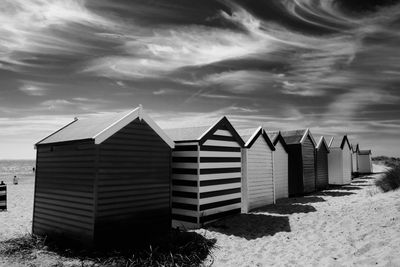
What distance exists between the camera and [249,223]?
12328 millimetres

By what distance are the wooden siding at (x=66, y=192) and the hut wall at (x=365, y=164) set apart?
4079 centimetres

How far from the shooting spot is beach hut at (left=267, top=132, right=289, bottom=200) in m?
19.6

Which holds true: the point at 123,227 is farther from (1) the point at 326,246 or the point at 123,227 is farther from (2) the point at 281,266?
(1) the point at 326,246

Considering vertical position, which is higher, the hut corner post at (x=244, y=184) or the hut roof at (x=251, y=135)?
the hut roof at (x=251, y=135)

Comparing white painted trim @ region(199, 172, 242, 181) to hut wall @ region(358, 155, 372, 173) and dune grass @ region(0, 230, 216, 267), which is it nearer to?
dune grass @ region(0, 230, 216, 267)

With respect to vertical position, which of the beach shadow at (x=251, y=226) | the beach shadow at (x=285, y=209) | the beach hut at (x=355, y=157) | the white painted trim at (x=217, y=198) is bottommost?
the beach shadow at (x=251, y=226)

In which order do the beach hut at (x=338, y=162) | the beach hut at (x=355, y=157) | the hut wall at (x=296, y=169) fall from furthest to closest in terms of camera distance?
the beach hut at (x=355, y=157)
the beach hut at (x=338, y=162)
the hut wall at (x=296, y=169)

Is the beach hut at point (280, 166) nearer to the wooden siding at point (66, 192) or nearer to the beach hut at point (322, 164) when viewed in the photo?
the beach hut at point (322, 164)

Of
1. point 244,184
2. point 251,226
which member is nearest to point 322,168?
point 244,184

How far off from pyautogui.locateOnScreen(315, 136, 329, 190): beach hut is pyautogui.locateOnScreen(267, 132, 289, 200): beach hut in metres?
5.23

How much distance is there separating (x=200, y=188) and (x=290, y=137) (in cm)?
1352

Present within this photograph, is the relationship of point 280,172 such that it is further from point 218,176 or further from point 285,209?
point 218,176

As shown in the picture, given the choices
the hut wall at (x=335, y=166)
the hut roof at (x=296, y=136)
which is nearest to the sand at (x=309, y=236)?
the hut roof at (x=296, y=136)

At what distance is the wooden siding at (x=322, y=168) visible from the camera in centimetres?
2528
